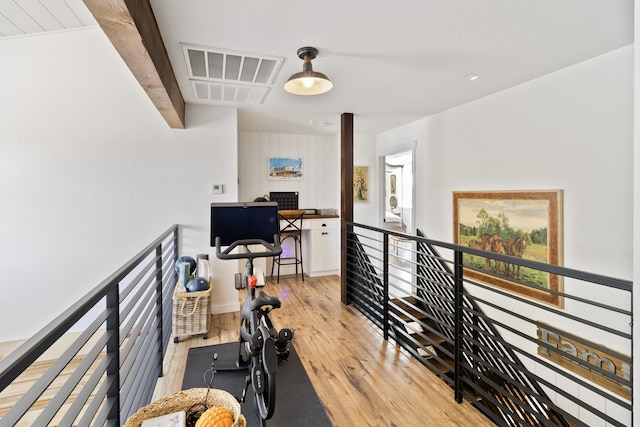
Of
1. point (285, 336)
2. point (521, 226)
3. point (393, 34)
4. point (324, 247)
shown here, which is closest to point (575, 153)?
point (521, 226)

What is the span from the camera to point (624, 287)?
1.21 meters

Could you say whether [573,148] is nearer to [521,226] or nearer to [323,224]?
[521,226]

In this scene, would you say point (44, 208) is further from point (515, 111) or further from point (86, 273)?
point (515, 111)

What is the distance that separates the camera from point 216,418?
4.13 ft

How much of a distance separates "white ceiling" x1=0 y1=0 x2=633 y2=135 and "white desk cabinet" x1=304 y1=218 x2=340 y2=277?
7.55 ft

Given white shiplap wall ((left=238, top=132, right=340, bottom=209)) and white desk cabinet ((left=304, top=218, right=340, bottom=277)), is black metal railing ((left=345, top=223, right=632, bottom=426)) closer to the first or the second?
white desk cabinet ((left=304, top=218, right=340, bottom=277))

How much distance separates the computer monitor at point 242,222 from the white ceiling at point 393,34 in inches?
44.8

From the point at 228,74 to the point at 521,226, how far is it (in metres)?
3.00

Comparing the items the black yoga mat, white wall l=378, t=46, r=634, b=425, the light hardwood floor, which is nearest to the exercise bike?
the black yoga mat

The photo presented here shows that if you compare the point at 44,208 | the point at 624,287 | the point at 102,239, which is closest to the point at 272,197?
the point at 102,239

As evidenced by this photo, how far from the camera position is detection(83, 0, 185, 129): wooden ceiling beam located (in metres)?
1.32

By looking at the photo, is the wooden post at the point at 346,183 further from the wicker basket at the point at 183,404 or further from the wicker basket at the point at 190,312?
the wicker basket at the point at 183,404

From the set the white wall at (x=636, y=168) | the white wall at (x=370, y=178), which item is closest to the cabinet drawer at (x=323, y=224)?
the white wall at (x=370, y=178)

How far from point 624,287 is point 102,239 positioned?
3.89 m
